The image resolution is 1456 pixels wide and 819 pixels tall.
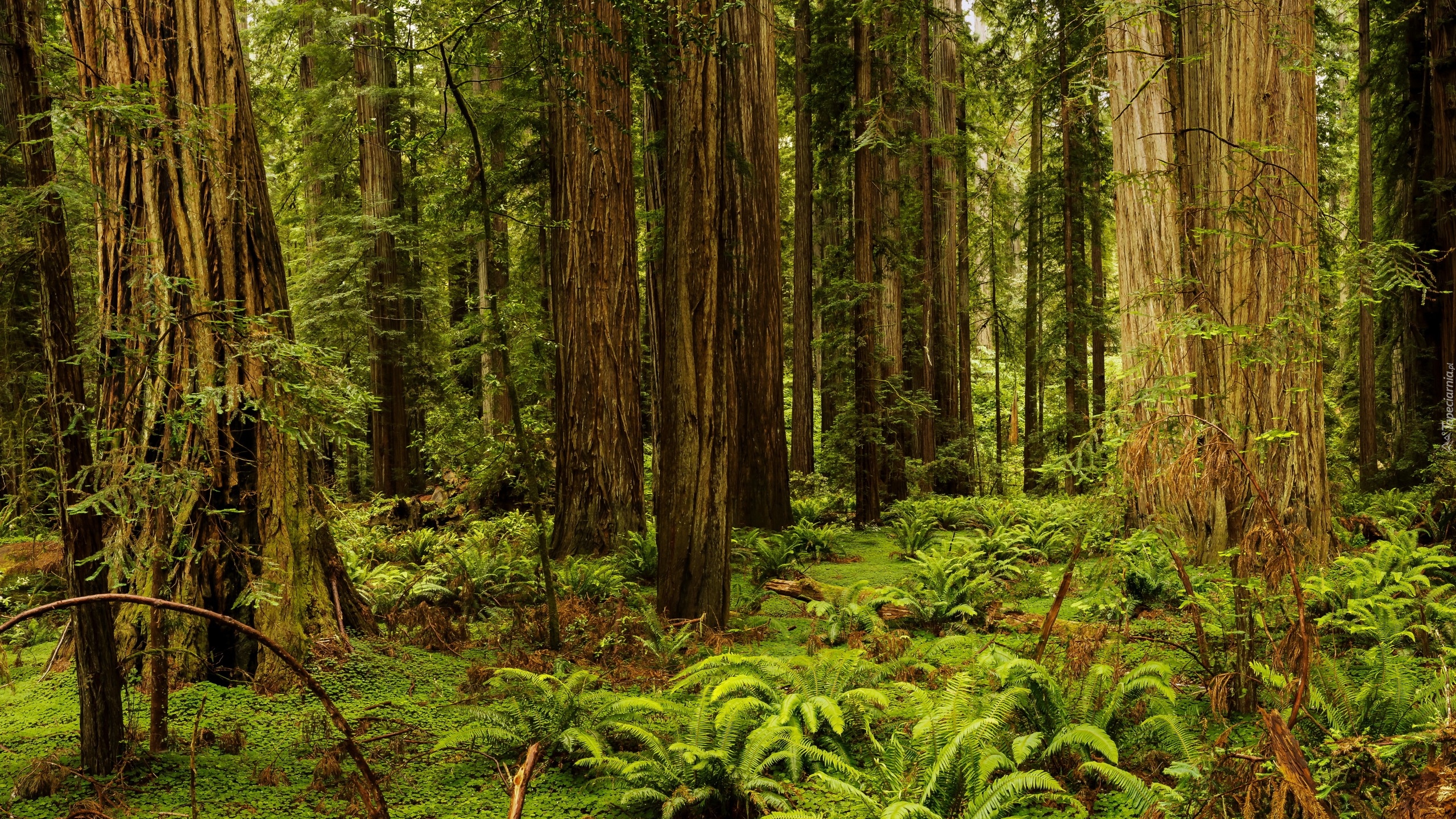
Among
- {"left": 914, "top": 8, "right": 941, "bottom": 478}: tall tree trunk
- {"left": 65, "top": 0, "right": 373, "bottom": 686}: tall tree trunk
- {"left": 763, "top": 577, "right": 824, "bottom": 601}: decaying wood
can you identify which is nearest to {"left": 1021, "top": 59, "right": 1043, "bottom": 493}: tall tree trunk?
{"left": 914, "top": 8, "right": 941, "bottom": 478}: tall tree trunk

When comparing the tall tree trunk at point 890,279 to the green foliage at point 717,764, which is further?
the tall tree trunk at point 890,279

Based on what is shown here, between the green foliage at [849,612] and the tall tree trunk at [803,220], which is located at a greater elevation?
the tall tree trunk at [803,220]

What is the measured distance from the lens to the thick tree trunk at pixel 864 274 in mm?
10555

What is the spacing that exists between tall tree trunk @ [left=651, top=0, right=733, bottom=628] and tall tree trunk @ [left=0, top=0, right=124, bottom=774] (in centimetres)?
362

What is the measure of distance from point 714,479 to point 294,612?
2.89 metres

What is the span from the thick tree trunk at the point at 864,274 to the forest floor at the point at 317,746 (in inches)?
206

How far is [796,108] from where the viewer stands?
539 inches

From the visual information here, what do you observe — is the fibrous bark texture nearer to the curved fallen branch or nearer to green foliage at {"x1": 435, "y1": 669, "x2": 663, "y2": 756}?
green foliage at {"x1": 435, "y1": 669, "x2": 663, "y2": 756}

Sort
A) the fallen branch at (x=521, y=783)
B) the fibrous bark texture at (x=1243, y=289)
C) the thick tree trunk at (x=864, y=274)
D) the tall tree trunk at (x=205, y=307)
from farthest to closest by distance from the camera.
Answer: the thick tree trunk at (x=864, y=274), the fibrous bark texture at (x=1243, y=289), the tall tree trunk at (x=205, y=307), the fallen branch at (x=521, y=783)

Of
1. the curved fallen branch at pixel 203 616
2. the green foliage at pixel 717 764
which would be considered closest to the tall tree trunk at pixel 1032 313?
the green foliage at pixel 717 764

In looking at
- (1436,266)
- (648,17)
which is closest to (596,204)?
(648,17)

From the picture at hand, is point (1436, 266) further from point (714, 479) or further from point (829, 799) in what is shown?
point (829, 799)

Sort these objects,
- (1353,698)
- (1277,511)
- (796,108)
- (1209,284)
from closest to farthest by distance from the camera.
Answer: (1353,698) → (1209,284) → (1277,511) → (796,108)

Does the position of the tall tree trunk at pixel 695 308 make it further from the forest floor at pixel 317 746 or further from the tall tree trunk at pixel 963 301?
the tall tree trunk at pixel 963 301
